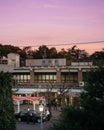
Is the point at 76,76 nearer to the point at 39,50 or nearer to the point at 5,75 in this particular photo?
the point at 5,75

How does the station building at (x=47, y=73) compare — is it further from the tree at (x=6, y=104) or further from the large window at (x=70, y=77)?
the tree at (x=6, y=104)

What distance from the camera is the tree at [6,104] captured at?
967 inches

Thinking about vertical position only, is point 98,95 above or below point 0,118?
above

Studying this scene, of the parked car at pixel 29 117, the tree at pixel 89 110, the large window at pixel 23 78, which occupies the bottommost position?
the parked car at pixel 29 117

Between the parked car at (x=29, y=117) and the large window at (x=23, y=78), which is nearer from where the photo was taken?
the parked car at (x=29, y=117)

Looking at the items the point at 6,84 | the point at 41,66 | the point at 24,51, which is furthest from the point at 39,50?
the point at 6,84

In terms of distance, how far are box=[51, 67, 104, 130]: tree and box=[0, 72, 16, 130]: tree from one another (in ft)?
40.9

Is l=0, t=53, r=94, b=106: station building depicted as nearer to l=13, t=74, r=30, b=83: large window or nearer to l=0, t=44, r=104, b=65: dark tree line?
l=13, t=74, r=30, b=83: large window

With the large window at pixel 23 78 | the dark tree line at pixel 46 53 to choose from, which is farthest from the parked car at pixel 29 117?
the dark tree line at pixel 46 53

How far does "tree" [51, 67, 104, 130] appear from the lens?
11867 mm

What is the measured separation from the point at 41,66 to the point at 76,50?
75.3 meters

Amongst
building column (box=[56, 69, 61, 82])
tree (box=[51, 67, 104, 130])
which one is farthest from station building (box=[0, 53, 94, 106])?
tree (box=[51, 67, 104, 130])

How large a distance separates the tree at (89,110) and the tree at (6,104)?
12.5m

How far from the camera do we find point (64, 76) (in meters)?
80.5
